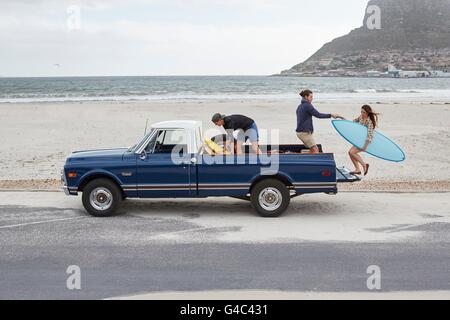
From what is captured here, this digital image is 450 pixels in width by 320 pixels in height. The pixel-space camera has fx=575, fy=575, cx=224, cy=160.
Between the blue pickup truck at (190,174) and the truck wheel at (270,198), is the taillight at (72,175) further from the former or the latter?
the truck wheel at (270,198)

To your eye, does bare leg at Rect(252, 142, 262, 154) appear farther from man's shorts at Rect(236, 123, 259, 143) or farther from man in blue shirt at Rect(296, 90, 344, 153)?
man in blue shirt at Rect(296, 90, 344, 153)

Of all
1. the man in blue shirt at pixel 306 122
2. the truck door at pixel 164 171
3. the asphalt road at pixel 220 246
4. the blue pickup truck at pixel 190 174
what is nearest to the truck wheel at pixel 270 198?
the blue pickup truck at pixel 190 174

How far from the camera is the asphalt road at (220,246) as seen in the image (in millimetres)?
7266

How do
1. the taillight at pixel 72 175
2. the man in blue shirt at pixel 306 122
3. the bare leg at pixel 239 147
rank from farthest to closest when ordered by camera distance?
the man in blue shirt at pixel 306 122 < the bare leg at pixel 239 147 < the taillight at pixel 72 175

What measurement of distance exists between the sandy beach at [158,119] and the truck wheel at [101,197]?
11.0 ft

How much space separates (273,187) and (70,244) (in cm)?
377

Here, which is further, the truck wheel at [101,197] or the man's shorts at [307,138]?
the man's shorts at [307,138]

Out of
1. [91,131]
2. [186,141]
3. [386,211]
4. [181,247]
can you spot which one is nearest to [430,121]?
[91,131]

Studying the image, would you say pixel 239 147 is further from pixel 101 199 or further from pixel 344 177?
pixel 101 199

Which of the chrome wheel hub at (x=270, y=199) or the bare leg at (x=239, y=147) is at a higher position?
the bare leg at (x=239, y=147)

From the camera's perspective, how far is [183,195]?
10.7 meters

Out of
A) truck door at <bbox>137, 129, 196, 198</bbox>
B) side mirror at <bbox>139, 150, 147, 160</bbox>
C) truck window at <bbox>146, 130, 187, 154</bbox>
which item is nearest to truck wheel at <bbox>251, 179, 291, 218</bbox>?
truck door at <bbox>137, 129, 196, 198</bbox>

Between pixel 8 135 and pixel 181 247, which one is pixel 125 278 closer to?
pixel 181 247

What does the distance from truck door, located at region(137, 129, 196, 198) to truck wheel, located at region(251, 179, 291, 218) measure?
3.90 ft
